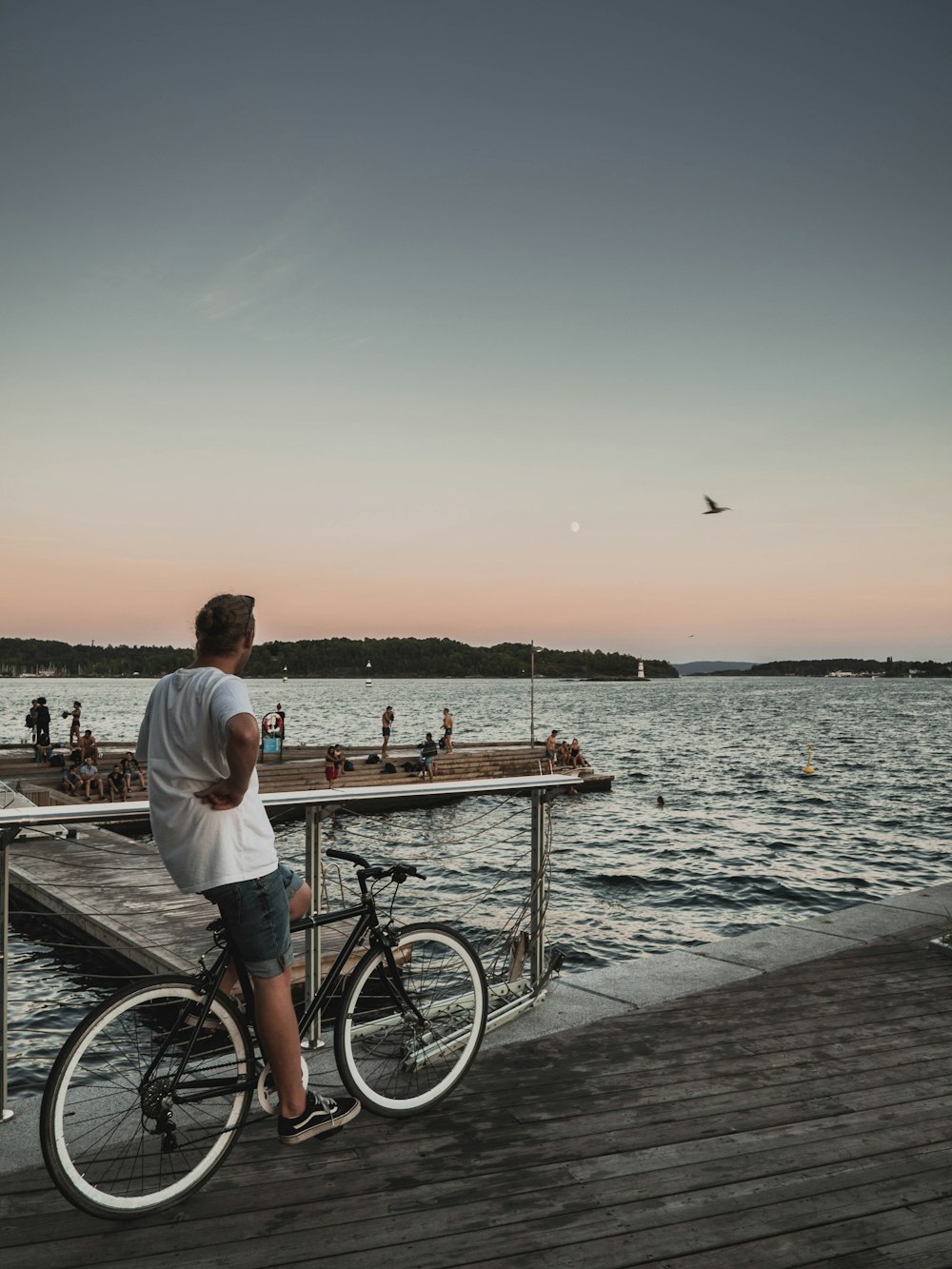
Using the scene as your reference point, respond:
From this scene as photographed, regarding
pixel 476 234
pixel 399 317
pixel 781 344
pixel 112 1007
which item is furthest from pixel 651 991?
pixel 781 344

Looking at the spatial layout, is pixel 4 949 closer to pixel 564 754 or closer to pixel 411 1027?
pixel 411 1027

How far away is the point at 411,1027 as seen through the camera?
13.4 ft

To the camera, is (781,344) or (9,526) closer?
(781,344)

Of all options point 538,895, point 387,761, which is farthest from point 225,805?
point 387,761

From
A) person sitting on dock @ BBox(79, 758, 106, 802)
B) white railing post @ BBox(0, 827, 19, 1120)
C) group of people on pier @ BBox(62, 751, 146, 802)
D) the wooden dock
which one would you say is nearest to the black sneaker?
white railing post @ BBox(0, 827, 19, 1120)

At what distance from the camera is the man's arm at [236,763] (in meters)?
2.89

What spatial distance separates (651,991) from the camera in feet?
18.1

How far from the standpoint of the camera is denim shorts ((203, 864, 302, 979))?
3088mm

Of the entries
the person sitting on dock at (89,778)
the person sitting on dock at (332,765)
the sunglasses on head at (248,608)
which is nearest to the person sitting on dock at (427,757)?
the person sitting on dock at (332,765)

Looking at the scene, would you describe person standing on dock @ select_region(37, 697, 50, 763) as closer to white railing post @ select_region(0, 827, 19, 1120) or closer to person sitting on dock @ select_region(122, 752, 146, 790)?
person sitting on dock @ select_region(122, 752, 146, 790)

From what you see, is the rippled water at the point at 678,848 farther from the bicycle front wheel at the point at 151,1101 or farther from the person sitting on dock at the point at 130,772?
the person sitting on dock at the point at 130,772

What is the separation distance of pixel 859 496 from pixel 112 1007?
204 ft

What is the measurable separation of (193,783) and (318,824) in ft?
4.74

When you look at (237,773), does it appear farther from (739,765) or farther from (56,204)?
(739,765)
